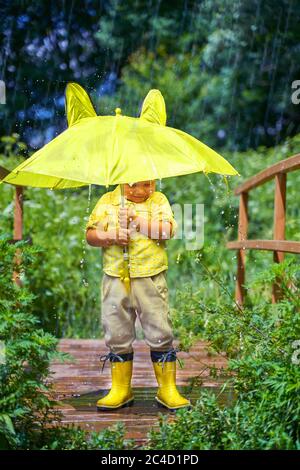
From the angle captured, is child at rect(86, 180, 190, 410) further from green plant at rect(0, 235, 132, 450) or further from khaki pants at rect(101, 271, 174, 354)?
green plant at rect(0, 235, 132, 450)

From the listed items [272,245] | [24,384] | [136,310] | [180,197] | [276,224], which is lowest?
[24,384]

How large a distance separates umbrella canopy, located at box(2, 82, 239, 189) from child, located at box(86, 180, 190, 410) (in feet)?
0.73

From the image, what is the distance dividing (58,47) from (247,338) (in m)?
9.28

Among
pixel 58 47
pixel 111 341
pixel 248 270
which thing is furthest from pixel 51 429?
pixel 58 47

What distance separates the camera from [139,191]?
3828mm

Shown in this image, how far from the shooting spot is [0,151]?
15.0 m

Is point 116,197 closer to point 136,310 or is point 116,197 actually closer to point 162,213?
point 162,213

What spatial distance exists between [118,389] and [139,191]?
3.24 feet

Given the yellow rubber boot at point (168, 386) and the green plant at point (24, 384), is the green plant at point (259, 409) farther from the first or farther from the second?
the yellow rubber boot at point (168, 386)

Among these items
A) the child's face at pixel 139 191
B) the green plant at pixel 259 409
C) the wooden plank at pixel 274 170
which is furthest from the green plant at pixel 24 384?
the wooden plank at pixel 274 170

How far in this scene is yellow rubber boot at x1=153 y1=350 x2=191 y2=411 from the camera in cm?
388

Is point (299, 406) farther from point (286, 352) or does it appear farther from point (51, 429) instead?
point (51, 429)

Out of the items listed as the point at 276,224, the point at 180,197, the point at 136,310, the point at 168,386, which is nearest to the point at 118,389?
A: the point at 168,386

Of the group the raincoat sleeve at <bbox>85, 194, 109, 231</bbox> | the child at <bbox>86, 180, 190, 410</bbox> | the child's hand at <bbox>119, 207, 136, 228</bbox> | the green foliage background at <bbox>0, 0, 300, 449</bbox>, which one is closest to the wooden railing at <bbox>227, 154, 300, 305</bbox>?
the green foliage background at <bbox>0, 0, 300, 449</bbox>
